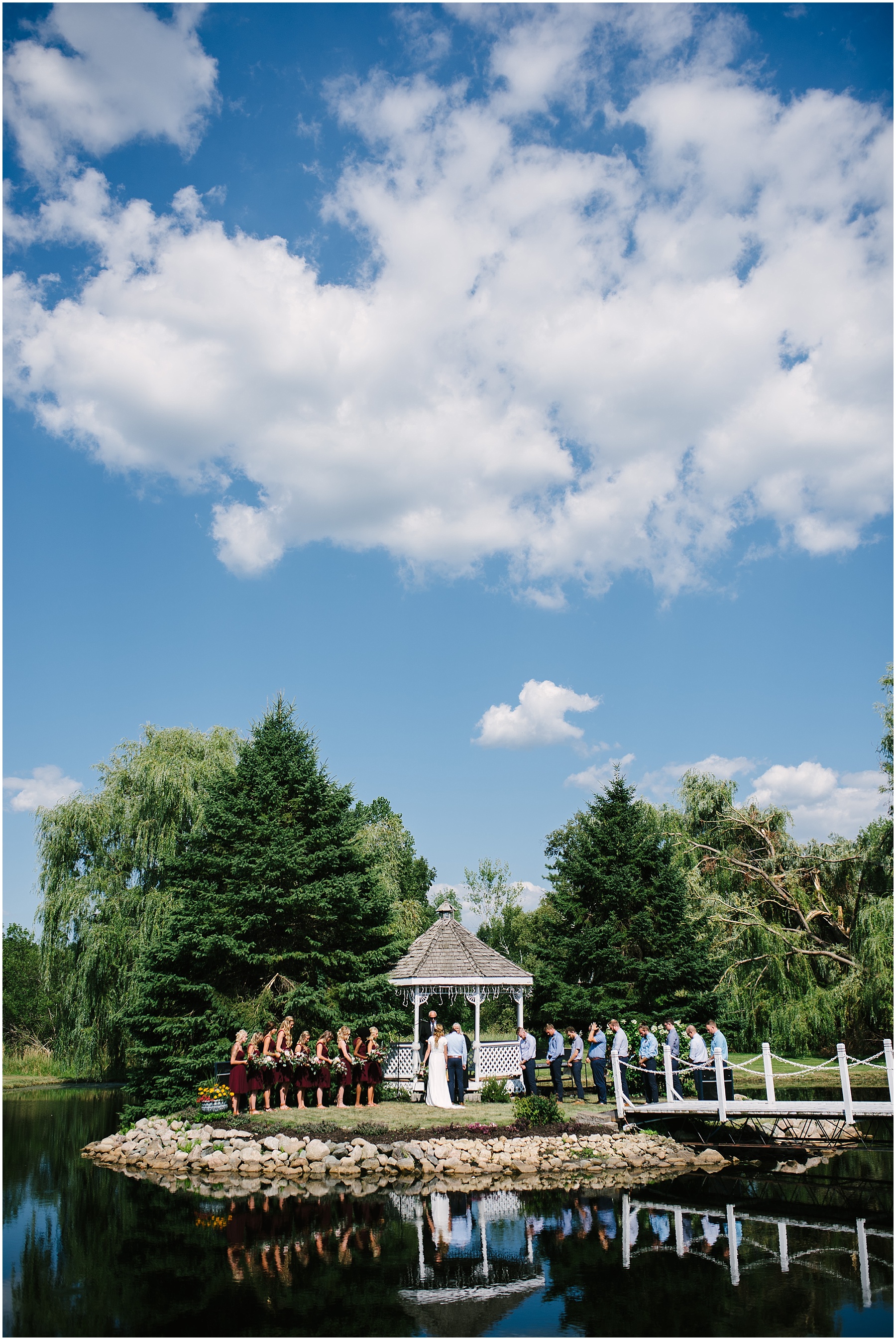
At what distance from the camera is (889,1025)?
2172 cm

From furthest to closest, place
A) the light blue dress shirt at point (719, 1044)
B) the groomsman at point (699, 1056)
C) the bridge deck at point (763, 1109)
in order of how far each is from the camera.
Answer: the groomsman at point (699, 1056), the light blue dress shirt at point (719, 1044), the bridge deck at point (763, 1109)

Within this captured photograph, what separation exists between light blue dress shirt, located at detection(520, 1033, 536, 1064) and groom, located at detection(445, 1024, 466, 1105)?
3.85 ft

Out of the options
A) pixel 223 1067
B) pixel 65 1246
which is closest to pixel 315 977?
pixel 223 1067

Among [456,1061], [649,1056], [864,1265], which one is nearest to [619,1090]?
[649,1056]

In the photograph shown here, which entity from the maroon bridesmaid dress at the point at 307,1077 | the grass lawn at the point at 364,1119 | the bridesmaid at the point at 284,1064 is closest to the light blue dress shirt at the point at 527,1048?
the grass lawn at the point at 364,1119

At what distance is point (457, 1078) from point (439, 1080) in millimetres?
365

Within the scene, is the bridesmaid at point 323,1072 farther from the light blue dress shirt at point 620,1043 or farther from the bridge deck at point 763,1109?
the bridge deck at point 763,1109

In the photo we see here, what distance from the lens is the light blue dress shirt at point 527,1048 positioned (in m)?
17.5

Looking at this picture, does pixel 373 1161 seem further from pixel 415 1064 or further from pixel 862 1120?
pixel 862 1120

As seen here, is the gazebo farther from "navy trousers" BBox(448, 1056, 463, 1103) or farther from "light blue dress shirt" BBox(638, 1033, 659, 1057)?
"light blue dress shirt" BBox(638, 1033, 659, 1057)

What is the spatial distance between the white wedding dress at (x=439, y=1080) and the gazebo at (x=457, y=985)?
7.12 feet

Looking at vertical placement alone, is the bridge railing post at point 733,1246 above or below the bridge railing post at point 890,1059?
below

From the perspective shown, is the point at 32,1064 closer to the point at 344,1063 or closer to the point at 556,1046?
the point at 344,1063

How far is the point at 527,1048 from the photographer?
17688 mm
